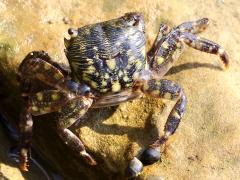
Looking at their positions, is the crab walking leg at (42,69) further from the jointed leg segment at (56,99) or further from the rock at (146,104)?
the rock at (146,104)

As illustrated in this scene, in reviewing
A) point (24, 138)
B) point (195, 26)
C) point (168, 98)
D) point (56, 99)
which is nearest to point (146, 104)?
point (168, 98)

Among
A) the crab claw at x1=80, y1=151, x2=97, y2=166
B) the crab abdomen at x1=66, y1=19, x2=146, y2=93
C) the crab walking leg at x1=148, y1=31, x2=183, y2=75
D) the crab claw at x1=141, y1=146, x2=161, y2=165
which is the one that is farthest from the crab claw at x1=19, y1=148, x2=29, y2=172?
the crab walking leg at x1=148, y1=31, x2=183, y2=75

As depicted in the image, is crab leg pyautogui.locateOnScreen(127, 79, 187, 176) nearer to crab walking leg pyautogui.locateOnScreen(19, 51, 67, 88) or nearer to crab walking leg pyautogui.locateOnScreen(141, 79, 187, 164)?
crab walking leg pyautogui.locateOnScreen(141, 79, 187, 164)

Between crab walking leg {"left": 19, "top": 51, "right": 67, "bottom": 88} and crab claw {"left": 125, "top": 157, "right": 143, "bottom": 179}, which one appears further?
crab walking leg {"left": 19, "top": 51, "right": 67, "bottom": 88}

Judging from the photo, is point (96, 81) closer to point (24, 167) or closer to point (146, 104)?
point (146, 104)

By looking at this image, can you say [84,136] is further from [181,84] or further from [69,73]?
[181,84]
